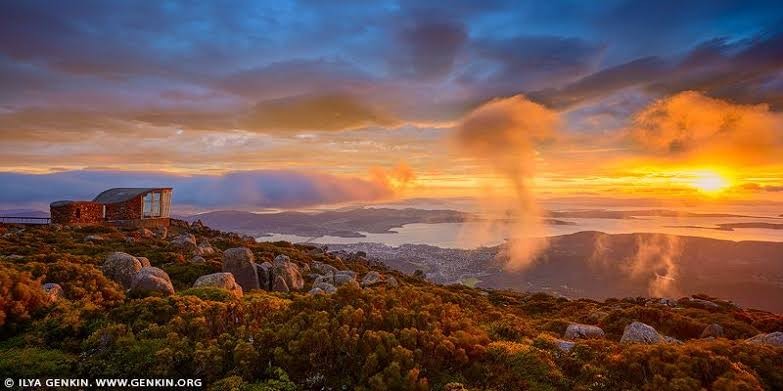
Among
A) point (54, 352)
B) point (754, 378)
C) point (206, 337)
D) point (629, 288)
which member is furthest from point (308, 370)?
point (629, 288)

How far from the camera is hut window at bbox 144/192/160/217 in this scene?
5250 cm

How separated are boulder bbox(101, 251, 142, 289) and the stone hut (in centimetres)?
3366

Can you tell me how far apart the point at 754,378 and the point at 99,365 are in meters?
14.3

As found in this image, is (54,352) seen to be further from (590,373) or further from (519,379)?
(590,373)

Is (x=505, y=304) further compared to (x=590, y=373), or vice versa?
(x=505, y=304)

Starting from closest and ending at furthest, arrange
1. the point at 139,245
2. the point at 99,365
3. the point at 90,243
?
the point at 99,365 < the point at 90,243 < the point at 139,245

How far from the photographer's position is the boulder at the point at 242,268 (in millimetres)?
23938

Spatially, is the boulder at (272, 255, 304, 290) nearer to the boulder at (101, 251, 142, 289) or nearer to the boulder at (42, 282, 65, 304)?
the boulder at (101, 251, 142, 289)

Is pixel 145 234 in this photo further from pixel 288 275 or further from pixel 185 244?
pixel 288 275

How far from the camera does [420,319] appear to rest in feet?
36.0

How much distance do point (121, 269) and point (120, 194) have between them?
39552 millimetres

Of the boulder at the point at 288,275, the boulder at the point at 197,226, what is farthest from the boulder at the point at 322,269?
the boulder at the point at 197,226

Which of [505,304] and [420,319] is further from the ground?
[420,319]

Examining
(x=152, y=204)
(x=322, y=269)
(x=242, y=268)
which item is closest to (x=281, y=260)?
(x=242, y=268)
